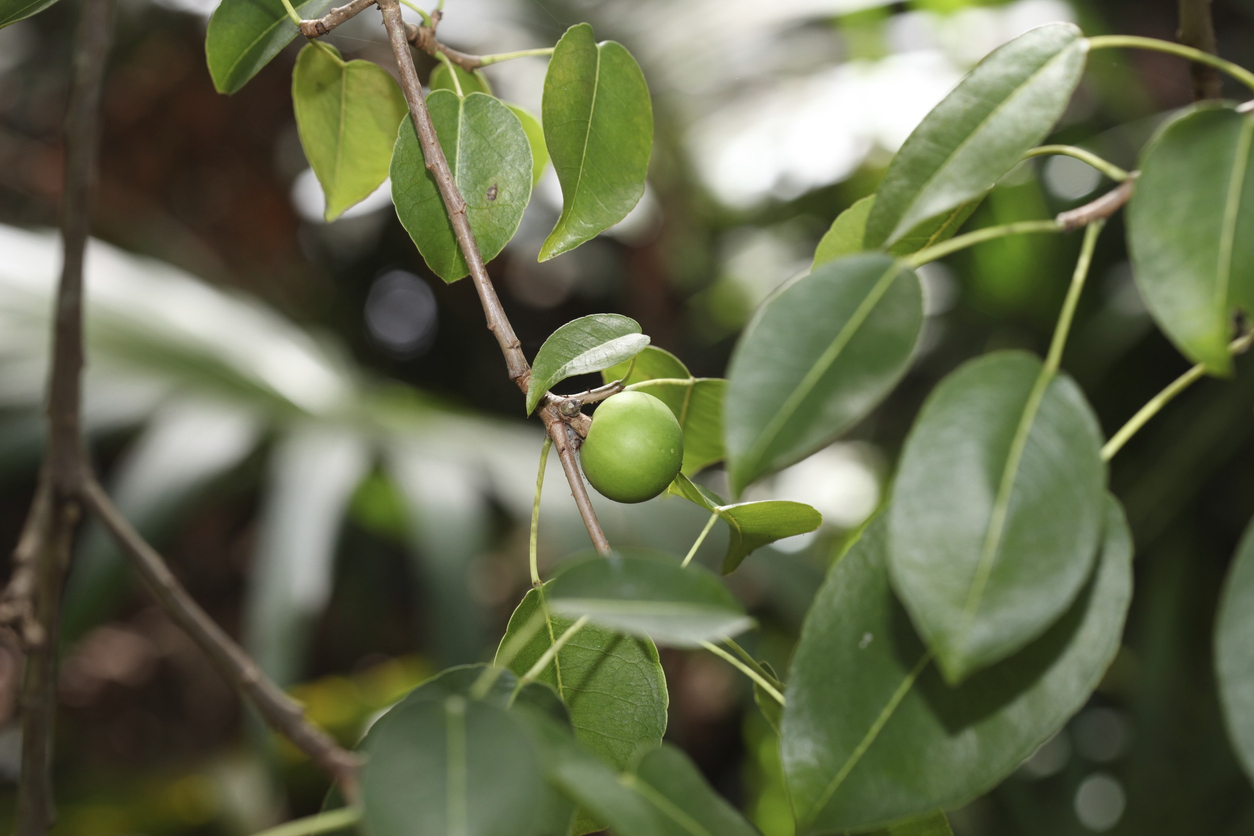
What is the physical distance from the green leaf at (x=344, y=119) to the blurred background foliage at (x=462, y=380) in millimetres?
473

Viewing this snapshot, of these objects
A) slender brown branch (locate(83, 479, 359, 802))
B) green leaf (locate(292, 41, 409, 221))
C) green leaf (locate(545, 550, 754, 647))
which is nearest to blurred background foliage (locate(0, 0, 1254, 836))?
slender brown branch (locate(83, 479, 359, 802))

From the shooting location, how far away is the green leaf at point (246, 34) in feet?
0.99

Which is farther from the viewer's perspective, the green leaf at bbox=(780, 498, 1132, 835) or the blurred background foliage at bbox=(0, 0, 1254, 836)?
the blurred background foliage at bbox=(0, 0, 1254, 836)

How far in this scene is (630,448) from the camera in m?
0.25

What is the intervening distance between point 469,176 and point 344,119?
0.11 metres

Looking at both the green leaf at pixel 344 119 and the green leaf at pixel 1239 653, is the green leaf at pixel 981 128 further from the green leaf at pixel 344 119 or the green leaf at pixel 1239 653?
the green leaf at pixel 344 119

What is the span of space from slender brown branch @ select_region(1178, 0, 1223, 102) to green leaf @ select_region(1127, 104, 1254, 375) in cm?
11

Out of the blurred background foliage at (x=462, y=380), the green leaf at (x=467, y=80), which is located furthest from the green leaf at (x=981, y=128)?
the blurred background foliage at (x=462, y=380)

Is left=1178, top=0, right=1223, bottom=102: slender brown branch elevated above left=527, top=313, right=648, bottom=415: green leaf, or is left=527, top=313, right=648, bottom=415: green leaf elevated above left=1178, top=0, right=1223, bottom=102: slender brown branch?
left=1178, top=0, right=1223, bottom=102: slender brown branch

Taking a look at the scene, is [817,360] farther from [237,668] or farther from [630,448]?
[237,668]

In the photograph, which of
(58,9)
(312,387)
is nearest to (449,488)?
(312,387)

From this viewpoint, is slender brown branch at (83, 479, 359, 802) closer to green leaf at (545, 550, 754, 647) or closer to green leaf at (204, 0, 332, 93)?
green leaf at (545, 550, 754, 647)

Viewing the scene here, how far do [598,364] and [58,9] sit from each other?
1.89 metres

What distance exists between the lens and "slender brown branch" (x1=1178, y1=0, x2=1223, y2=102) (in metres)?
0.28
